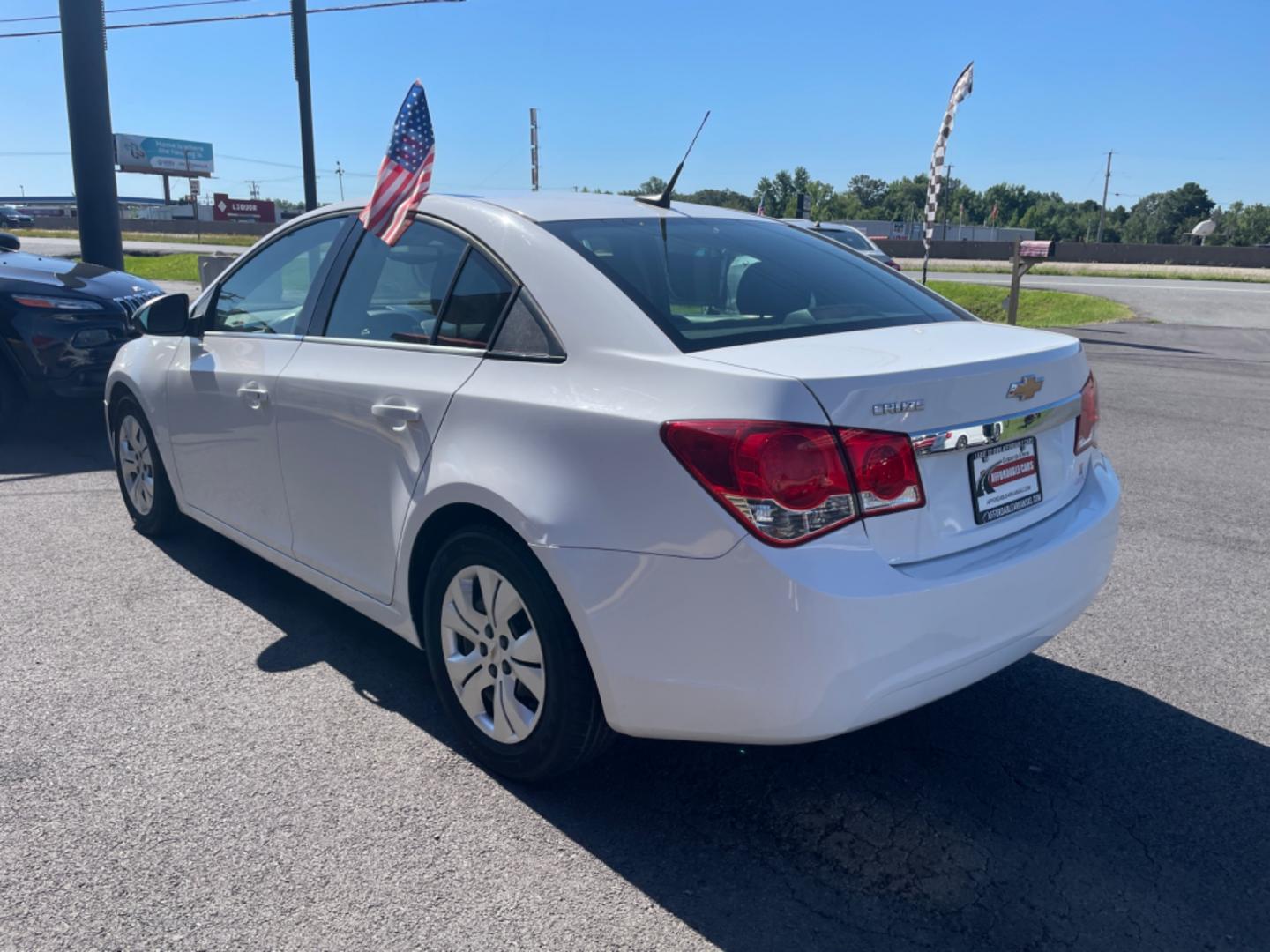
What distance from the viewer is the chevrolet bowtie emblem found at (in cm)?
263

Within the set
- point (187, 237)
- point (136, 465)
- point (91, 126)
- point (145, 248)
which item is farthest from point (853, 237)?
point (187, 237)

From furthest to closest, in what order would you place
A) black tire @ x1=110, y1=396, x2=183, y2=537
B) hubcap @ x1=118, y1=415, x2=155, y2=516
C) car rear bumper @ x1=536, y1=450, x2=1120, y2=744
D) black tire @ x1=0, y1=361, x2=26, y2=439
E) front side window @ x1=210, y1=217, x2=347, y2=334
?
black tire @ x1=0, y1=361, x2=26, y2=439 < hubcap @ x1=118, y1=415, x2=155, y2=516 < black tire @ x1=110, y1=396, x2=183, y2=537 < front side window @ x1=210, y1=217, x2=347, y2=334 < car rear bumper @ x1=536, y1=450, x2=1120, y2=744

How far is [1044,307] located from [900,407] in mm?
20558

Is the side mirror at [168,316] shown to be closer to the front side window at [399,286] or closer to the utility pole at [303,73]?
the front side window at [399,286]

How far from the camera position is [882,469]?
7.65ft

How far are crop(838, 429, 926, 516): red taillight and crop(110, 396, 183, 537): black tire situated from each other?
3.62 m

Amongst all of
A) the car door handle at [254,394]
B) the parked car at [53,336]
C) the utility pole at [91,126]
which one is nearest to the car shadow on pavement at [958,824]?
the car door handle at [254,394]

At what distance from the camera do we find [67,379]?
23.5 ft

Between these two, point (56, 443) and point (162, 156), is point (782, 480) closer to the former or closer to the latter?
point (56, 443)

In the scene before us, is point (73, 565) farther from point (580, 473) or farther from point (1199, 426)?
point (1199, 426)

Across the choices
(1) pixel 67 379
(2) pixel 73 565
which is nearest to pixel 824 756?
(2) pixel 73 565

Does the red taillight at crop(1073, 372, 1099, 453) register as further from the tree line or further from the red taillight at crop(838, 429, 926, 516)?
the tree line

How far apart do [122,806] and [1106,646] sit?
3.41 meters

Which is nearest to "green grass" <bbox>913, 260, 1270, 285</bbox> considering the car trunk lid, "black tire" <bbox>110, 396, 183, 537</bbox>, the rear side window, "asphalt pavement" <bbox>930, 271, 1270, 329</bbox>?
"asphalt pavement" <bbox>930, 271, 1270, 329</bbox>
